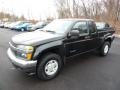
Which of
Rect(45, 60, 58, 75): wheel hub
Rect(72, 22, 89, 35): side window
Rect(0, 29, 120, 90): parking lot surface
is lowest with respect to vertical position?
Rect(0, 29, 120, 90): parking lot surface

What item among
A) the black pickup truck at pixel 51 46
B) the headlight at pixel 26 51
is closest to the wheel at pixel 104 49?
the black pickup truck at pixel 51 46

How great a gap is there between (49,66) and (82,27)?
1980 mm

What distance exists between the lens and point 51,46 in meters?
3.77

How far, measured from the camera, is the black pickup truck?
346 centimetres

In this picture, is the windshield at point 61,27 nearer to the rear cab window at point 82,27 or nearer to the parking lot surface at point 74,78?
the rear cab window at point 82,27

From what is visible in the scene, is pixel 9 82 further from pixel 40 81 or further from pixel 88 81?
pixel 88 81

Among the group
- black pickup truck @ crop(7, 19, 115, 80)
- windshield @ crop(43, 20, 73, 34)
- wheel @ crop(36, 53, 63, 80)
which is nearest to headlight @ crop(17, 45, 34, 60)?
black pickup truck @ crop(7, 19, 115, 80)

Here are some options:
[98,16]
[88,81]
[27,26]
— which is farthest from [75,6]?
[88,81]

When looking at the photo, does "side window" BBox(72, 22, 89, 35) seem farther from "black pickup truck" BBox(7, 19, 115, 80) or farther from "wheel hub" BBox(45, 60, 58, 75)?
"wheel hub" BBox(45, 60, 58, 75)

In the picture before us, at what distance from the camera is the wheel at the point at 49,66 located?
3.69m

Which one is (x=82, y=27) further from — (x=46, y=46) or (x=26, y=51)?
(x=26, y=51)

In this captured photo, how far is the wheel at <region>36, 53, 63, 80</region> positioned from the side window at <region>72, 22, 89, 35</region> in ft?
4.28

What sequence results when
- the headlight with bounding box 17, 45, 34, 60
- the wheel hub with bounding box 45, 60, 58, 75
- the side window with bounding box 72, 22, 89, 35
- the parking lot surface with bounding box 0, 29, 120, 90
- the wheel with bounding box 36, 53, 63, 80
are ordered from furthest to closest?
the side window with bounding box 72, 22, 89, 35 < the wheel hub with bounding box 45, 60, 58, 75 < the wheel with bounding box 36, 53, 63, 80 < the parking lot surface with bounding box 0, 29, 120, 90 < the headlight with bounding box 17, 45, 34, 60

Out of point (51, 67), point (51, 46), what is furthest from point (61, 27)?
point (51, 67)
